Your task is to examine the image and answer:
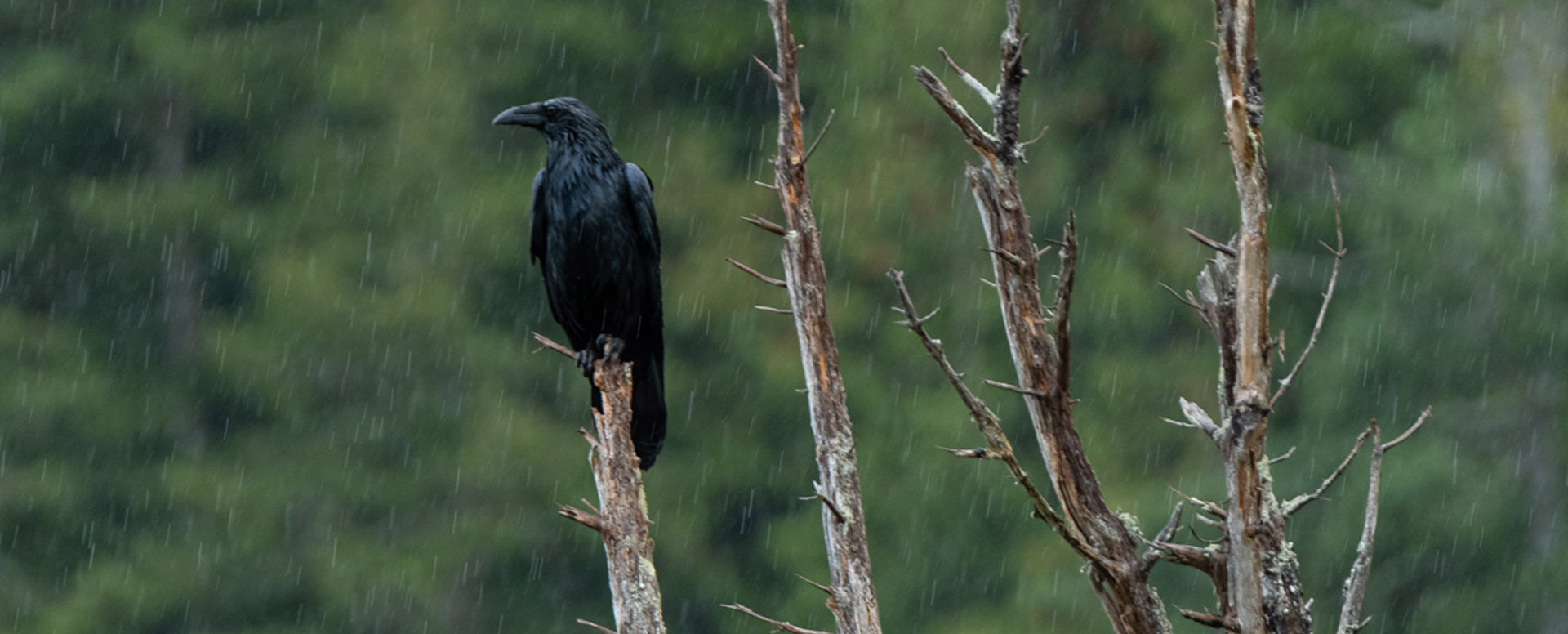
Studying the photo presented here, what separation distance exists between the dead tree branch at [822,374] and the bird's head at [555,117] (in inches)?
66.6

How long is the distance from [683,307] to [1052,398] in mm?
11137

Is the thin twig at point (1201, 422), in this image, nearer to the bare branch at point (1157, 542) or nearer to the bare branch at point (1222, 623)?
the bare branch at point (1157, 542)

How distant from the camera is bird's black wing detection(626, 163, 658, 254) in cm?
594

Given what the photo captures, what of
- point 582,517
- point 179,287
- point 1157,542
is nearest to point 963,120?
point 1157,542

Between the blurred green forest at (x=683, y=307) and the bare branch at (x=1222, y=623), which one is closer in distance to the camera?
the bare branch at (x=1222, y=623)

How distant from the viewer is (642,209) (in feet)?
19.6

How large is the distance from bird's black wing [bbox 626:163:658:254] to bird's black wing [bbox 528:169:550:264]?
28 cm

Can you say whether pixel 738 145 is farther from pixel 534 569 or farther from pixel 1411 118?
pixel 1411 118

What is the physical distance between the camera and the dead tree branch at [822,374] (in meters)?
4.30

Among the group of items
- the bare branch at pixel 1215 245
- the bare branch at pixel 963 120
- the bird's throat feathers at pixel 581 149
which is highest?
the bird's throat feathers at pixel 581 149

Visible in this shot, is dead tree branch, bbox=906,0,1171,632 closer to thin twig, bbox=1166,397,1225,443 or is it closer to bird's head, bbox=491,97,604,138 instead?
thin twig, bbox=1166,397,1225,443

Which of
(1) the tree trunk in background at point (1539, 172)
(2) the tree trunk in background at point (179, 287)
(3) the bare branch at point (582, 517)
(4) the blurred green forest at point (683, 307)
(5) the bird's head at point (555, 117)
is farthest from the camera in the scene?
(2) the tree trunk in background at point (179, 287)


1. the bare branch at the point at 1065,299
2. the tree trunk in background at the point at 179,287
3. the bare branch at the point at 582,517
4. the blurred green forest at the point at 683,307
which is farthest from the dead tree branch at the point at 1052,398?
the tree trunk in background at the point at 179,287

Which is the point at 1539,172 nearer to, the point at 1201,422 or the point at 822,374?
the point at 822,374
